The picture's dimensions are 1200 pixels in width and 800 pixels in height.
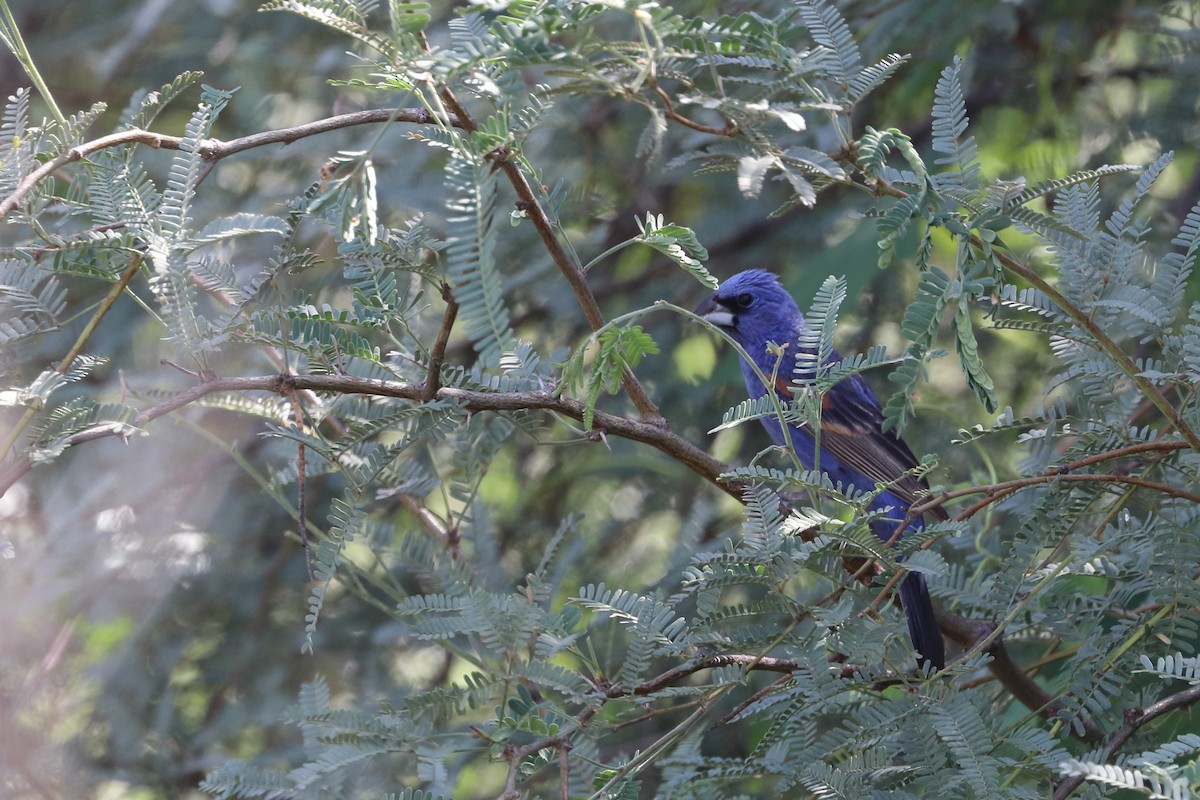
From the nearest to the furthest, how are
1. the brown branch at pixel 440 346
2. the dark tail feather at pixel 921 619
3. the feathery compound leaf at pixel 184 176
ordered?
the brown branch at pixel 440 346
the feathery compound leaf at pixel 184 176
the dark tail feather at pixel 921 619

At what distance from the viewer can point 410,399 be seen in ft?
6.38

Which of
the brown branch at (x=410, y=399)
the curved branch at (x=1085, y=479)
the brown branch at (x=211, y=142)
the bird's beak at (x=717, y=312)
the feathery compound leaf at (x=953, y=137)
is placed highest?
the brown branch at (x=211, y=142)

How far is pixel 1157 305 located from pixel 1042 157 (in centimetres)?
271

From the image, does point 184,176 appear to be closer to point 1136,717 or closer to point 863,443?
point 1136,717

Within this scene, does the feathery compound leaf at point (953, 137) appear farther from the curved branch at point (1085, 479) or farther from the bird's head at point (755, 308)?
the bird's head at point (755, 308)

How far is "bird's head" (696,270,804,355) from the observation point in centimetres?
454

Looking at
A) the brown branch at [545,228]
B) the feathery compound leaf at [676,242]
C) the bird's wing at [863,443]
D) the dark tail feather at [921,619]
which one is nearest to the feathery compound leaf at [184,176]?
the brown branch at [545,228]

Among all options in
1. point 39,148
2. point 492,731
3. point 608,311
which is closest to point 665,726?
point 608,311

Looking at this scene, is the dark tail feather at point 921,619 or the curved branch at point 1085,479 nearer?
the curved branch at point 1085,479

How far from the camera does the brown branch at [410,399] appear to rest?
5.56 feet

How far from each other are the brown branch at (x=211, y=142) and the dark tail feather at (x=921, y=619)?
1433 mm

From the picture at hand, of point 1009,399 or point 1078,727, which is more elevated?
point 1078,727

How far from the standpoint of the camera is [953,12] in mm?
3826

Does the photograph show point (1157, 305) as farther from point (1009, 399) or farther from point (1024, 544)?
point (1009, 399)
